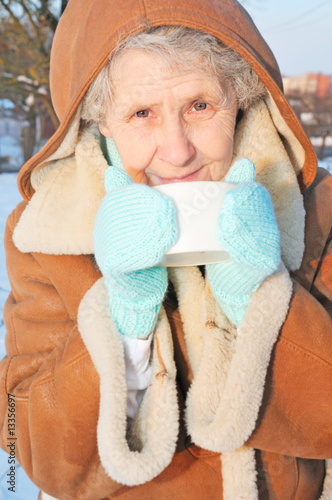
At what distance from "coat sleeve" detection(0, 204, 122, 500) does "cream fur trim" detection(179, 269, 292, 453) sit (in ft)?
0.91

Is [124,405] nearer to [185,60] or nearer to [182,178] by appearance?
[182,178]

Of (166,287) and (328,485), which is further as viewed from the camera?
(328,485)

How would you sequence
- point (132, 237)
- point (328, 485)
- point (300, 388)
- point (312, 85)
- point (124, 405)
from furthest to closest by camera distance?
point (312, 85) → point (328, 485) → point (300, 388) → point (124, 405) → point (132, 237)

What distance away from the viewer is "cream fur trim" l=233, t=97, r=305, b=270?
4.99ft

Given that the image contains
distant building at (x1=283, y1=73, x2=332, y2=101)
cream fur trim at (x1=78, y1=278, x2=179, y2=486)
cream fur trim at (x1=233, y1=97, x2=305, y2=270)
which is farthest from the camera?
distant building at (x1=283, y1=73, x2=332, y2=101)

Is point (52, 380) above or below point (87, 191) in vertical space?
below

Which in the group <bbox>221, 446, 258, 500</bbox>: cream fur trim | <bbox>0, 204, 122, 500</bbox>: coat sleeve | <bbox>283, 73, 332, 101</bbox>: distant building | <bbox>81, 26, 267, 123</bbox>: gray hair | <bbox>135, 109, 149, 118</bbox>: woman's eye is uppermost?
<bbox>81, 26, 267, 123</bbox>: gray hair

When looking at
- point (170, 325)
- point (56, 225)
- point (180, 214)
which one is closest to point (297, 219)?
point (170, 325)

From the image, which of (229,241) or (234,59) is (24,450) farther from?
(234,59)

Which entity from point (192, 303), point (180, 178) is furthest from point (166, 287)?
point (180, 178)

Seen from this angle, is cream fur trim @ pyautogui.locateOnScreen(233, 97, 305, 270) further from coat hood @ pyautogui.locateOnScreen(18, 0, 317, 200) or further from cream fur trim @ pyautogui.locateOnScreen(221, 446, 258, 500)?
cream fur trim @ pyautogui.locateOnScreen(221, 446, 258, 500)

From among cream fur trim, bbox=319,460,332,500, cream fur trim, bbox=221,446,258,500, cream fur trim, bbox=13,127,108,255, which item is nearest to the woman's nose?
cream fur trim, bbox=13,127,108,255

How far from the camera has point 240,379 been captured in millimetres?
1218

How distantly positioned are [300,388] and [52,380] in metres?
0.66
